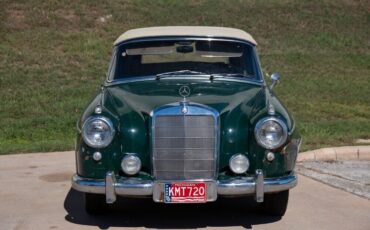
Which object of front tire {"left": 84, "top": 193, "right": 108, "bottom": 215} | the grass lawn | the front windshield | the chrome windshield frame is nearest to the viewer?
front tire {"left": 84, "top": 193, "right": 108, "bottom": 215}

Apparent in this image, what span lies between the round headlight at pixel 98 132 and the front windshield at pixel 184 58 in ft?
3.97

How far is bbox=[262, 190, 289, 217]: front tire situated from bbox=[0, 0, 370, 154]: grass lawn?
331cm

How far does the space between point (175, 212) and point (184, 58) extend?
4.94 ft

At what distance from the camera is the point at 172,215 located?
630 centimetres

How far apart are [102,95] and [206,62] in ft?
3.56

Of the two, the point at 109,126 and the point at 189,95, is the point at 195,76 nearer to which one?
the point at 189,95

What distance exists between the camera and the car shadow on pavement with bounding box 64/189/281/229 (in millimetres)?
6039

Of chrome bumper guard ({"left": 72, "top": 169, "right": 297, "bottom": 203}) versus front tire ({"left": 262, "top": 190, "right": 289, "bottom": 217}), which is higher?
chrome bumper guard ({"left": 72, "top": 169, "right": 297, "bottom": 203})

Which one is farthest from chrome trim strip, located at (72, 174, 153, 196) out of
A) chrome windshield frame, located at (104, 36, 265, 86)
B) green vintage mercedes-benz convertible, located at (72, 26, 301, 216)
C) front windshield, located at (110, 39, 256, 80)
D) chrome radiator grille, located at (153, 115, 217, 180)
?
front windshield, located at (110, 39, 256, 80)

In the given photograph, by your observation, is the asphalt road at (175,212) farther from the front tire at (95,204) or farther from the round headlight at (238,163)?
the round headlight at (238,163)

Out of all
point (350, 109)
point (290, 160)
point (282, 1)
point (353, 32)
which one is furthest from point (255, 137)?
point (282, 1)

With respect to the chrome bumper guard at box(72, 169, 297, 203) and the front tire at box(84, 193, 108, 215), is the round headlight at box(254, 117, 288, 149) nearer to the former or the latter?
the chrome bumper guard at box(72, 169, 297, 203)

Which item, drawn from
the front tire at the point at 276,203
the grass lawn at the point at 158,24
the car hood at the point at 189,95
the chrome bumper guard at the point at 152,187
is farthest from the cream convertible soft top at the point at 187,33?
the grass lawn at the point at 158,24

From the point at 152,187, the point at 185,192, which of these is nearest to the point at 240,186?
the point at 185,192
